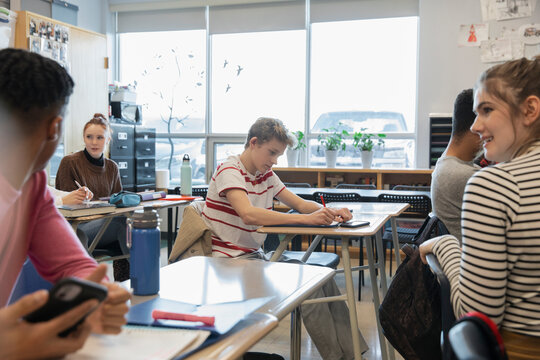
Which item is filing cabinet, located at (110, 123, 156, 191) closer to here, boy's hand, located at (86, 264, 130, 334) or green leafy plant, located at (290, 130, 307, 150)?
green leafy plant, located at (290, 130, 307, 150)

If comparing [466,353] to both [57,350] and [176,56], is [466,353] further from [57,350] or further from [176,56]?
[176,56]

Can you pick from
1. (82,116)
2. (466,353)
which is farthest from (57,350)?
(82,116)

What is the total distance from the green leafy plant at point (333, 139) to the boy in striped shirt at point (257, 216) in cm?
314

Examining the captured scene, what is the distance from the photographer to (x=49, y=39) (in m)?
4.71

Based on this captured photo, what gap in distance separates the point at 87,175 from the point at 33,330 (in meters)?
3.13

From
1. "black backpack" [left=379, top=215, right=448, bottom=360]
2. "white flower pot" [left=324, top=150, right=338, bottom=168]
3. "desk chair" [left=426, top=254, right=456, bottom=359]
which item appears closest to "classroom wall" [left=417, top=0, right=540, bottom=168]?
"white flower pot" [left=324, top=150, right=338, bottom=168]

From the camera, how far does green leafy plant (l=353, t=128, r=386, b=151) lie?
5491 mm

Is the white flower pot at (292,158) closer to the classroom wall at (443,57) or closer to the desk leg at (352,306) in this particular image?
the classroom wall at (443,57)

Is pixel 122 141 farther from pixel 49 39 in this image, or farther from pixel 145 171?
pixel 49 39

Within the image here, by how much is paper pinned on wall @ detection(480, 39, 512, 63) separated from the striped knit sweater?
177 inches

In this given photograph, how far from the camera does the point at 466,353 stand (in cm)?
57

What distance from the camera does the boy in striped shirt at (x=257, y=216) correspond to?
226cm

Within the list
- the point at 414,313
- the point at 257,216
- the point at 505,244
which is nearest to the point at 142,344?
the point at 505,244

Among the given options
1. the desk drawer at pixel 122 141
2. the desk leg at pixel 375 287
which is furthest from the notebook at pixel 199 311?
the desk drawer at pixel 122 141
